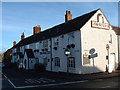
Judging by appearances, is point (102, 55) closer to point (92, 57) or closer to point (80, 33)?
point (92, 57)

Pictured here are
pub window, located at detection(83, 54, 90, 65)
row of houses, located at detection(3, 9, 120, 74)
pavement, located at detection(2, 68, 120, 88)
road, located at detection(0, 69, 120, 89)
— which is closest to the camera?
road, located at detection(0, 69, 120, 89)

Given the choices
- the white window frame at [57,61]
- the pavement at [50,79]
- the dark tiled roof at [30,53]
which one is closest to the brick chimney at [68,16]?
the white window frame at [57,61]

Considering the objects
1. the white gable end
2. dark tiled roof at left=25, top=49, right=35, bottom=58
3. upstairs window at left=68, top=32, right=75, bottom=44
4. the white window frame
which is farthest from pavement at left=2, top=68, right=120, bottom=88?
dark tiled roof at left=25, top=49, right=35, bottom=58

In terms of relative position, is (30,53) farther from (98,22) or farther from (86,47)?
(98,22)

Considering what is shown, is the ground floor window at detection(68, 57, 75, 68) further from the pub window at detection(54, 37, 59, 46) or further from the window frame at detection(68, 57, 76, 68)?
the pub window at detection(54, 37, 59, 46)

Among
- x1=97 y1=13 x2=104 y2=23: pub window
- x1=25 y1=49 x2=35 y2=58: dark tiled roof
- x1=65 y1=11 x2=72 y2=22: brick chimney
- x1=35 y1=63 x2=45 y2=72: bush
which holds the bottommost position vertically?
x1=35 y1=63 x2=45 y2=72: bush

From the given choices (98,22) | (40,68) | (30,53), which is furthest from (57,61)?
(30,53)

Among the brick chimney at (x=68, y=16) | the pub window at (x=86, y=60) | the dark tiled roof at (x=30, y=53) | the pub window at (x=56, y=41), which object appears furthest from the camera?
the dark tiled roof at (x=30, y=53)

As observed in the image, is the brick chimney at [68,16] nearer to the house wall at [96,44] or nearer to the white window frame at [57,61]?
the house wall at [96,44]

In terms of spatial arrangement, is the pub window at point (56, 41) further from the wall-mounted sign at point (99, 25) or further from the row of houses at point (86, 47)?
the wall-mounted sign at point (99, 25)

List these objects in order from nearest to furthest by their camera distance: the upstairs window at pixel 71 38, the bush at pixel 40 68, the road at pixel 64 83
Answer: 1. the road at pixel 64 83
2. the upstairs window at pixel 71 38
3. the bush at pixel 40 68

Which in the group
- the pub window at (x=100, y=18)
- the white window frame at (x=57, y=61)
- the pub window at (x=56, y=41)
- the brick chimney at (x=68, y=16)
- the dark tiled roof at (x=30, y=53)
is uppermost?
the brick chimney at (x=68, y=16)

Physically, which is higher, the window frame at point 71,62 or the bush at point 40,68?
the window frame at point 71,62

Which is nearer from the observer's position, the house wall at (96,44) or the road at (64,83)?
the road at (64,83)
